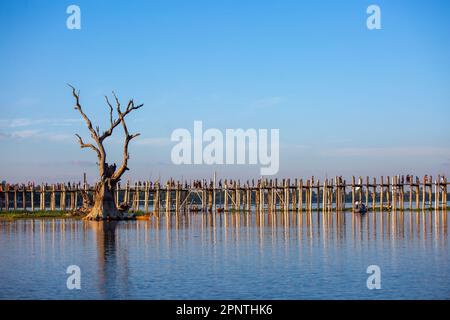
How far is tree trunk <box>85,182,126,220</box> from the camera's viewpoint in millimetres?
55531

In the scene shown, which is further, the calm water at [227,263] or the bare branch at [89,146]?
the bare branch at [89,146]

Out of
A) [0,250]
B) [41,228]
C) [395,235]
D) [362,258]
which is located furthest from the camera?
[41,228]

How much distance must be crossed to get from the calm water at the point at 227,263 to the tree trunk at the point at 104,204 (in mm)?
9578

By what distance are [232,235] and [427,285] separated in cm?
1999

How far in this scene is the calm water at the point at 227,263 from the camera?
22.4 meters

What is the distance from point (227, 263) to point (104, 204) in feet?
94.7

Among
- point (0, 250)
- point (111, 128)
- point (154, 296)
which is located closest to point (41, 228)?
Answer: point (111, 128)

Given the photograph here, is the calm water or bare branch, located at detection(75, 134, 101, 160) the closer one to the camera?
the calm water

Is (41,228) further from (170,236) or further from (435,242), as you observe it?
(435,242)

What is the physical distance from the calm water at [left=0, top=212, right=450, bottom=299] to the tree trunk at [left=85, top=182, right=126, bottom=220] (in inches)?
377

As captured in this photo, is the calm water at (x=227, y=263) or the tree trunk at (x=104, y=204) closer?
the calm water at (x=227, y=263)

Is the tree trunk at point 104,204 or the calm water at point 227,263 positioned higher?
the tree trunk at point 104,204

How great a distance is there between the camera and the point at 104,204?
55.9 metres
